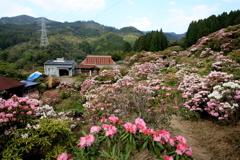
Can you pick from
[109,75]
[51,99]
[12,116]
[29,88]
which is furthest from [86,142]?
[29,88]

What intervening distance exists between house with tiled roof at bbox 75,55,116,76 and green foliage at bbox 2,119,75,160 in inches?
919

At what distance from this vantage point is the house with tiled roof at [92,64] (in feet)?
88.5

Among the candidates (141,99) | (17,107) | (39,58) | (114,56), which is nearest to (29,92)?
(17,107)

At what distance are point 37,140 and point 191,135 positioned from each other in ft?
14.9

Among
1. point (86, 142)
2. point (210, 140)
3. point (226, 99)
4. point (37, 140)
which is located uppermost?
point (86, 142)

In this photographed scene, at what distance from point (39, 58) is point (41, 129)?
143 ft

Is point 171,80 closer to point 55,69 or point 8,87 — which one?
point 8,87

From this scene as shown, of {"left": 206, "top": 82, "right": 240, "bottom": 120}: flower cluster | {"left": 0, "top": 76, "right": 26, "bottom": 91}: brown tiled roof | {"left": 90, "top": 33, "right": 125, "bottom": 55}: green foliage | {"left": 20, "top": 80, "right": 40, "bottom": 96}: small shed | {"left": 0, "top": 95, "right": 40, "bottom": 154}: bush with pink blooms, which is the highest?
{"left": 90, "top": 33, "right": 125, "bottom": 55}: green foliage

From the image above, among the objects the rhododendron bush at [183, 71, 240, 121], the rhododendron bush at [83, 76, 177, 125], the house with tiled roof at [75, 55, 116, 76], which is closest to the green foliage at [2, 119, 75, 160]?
the rhododendron bush at [83, 76, 177, 125]

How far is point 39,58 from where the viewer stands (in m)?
39.4

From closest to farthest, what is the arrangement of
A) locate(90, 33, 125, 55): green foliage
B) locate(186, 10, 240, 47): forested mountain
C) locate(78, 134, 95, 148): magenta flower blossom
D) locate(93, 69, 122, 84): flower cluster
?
locate(78, 134, 95, 148): magenta flower blossom → locate(93, 69, 122, 84): flower cluster → locate(186, 10, 240, 47): forested mountain → locate(90, 33, 125, 55): green foliage

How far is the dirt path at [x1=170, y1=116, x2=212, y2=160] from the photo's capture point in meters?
3.24

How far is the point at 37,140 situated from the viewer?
316 centimetres

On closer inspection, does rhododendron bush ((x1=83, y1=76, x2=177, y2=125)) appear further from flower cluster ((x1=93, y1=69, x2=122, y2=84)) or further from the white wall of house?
the white wall of house
